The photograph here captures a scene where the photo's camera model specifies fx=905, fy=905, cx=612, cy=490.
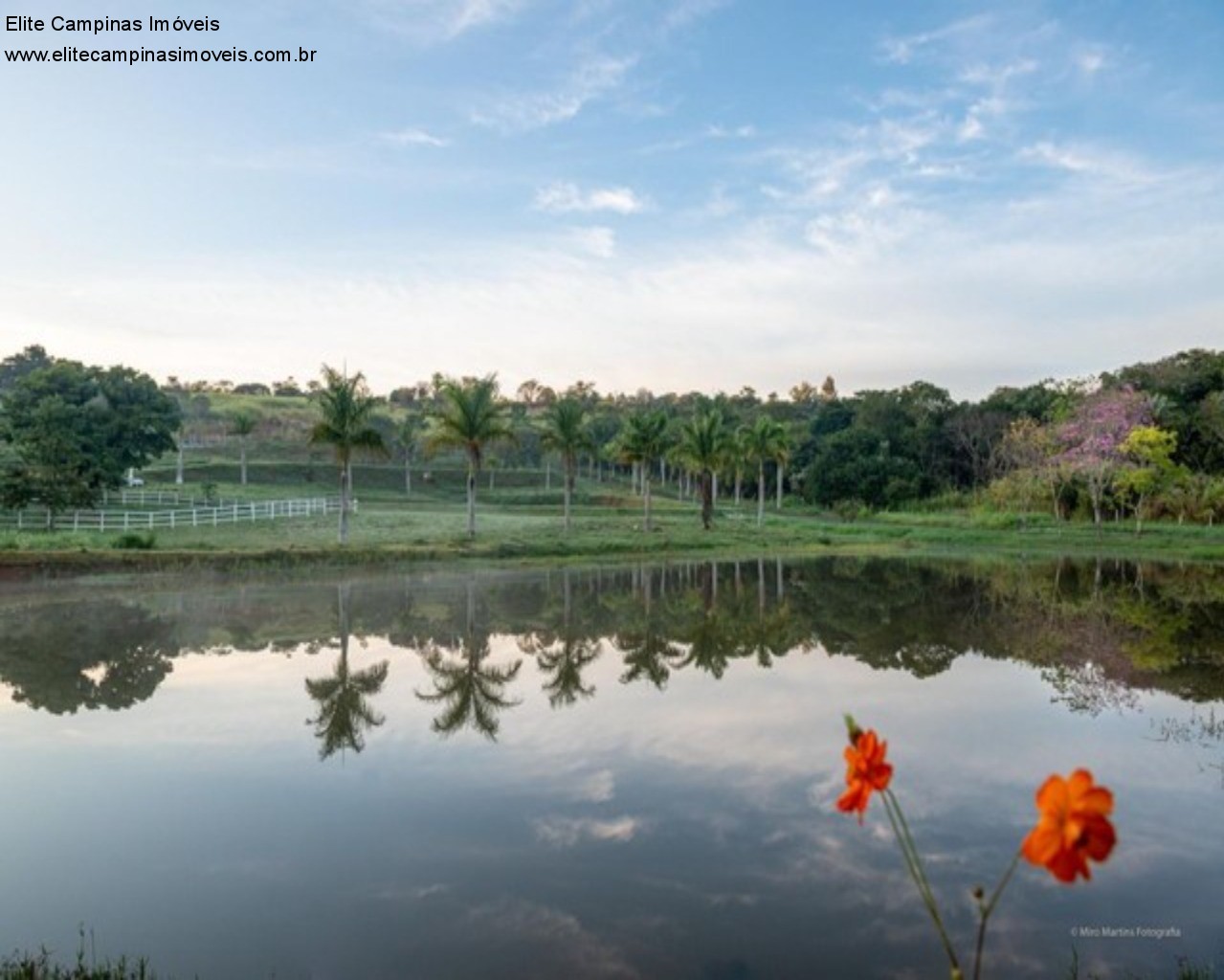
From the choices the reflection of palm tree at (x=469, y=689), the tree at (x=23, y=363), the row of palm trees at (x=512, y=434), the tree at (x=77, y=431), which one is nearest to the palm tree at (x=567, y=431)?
the row of palm trees at (x=512, y=434)

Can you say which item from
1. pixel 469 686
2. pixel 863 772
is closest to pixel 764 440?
pixel 469 686

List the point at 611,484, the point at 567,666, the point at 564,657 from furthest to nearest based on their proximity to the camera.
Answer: the point at 611,484
the point at 564,657
the point at 567,666

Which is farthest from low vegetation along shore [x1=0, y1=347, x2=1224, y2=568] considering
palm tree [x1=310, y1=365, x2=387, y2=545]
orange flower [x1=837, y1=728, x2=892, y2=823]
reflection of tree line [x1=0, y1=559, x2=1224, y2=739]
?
orange flower [x1=837, y1=728, x2=892, y2=823]

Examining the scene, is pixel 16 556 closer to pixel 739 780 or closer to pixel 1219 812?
pixel 739 780

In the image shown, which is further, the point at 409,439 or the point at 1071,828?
the point at 409,439

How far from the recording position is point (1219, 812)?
383 inches

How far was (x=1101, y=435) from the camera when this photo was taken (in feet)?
169

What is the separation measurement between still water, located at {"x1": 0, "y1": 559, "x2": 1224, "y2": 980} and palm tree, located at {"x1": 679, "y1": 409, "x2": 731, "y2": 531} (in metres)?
28.9

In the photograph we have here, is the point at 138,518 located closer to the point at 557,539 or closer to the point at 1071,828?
the point at 557,539

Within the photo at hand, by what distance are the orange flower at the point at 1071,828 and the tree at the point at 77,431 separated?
42424 millimetres

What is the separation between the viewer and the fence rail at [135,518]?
37906mm

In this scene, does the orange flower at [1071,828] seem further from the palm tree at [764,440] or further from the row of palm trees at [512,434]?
the palm tree at [764,440]

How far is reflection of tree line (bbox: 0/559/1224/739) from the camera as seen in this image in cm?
1633

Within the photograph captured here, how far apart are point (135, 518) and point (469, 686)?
29.5 metres
